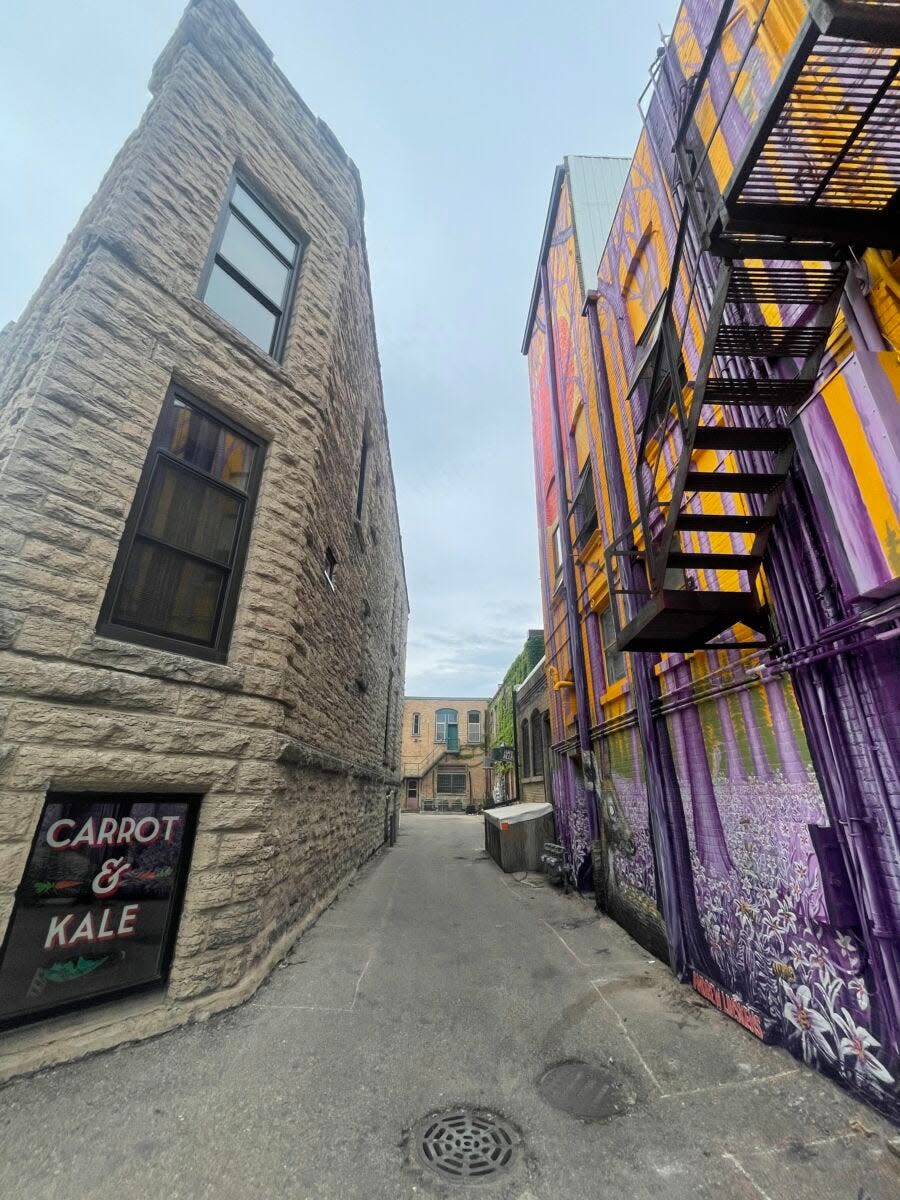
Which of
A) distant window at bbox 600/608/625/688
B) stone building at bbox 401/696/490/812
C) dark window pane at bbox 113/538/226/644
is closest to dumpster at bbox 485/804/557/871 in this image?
distant window at bbox 600/608/625/688

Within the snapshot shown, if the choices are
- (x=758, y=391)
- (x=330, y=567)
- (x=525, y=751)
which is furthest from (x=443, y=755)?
(x=758, y=391)

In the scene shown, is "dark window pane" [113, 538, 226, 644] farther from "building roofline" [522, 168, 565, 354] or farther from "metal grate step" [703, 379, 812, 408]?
"building roofline" [522, 168, 565, 354]

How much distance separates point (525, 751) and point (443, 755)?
2495 cm

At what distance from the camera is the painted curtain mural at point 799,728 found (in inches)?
118

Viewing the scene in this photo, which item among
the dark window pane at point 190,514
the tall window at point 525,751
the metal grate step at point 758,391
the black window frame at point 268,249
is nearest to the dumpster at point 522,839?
the tall window at point 525,751

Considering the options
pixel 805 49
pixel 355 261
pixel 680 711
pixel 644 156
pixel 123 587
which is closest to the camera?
pixel 805 49

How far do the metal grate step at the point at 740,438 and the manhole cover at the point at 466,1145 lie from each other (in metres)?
4.73

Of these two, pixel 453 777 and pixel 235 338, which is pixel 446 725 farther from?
pixel 235 338

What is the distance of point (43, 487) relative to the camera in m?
3.79

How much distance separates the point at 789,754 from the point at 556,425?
10039 mm

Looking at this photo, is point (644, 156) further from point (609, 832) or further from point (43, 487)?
point (609, 832)

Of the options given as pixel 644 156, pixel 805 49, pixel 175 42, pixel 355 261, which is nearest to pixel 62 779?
pixel 805 49

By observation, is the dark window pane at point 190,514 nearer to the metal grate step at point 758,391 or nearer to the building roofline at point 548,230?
the metal grate step at point 758,391

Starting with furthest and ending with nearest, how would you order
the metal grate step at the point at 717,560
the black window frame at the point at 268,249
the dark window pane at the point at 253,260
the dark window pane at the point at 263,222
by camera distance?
the dark window pane at the point at 263,222, the dark window pane at the point at 253,260, the black window frame at the point at 268,249, the metal grate step at the point at 717,560
